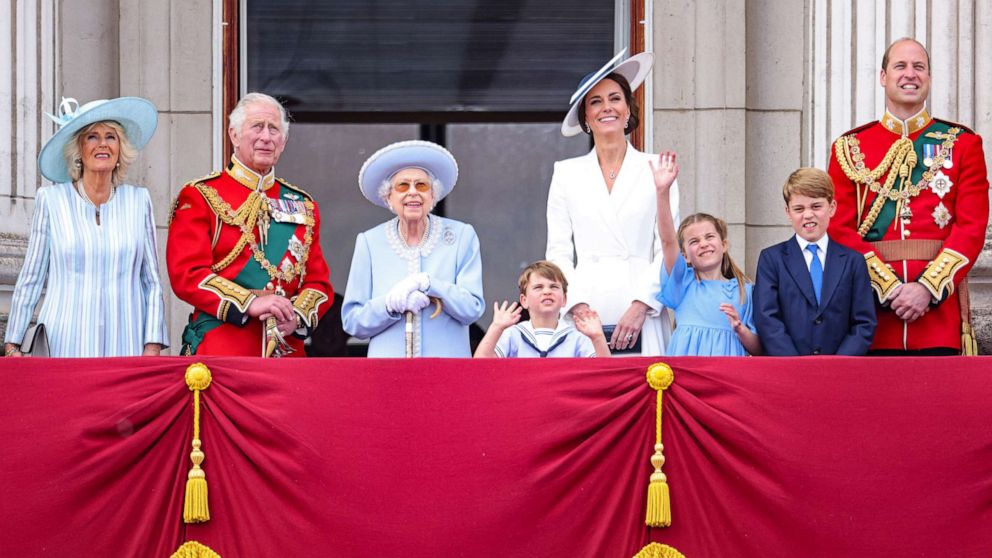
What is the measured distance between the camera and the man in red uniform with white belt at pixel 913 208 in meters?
5.96

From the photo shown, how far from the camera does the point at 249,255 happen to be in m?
6.11

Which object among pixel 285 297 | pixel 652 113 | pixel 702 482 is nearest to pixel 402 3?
pixel 652 113

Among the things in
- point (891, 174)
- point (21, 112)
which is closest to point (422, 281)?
point (891, 174)

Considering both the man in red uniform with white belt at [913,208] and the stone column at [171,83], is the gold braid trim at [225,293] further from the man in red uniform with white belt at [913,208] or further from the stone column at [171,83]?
the stone column at [171,83]

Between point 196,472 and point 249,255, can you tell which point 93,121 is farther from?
point 196,472

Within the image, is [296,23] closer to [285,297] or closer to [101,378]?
[285,297]

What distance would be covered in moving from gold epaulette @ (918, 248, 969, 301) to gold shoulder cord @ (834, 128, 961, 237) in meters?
0.29

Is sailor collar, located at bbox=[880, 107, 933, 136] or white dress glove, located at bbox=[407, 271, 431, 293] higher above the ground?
sailor collar, located at bbox=[880, 107, 933, 136]

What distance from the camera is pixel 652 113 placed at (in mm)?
8586

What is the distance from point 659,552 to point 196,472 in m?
1.54

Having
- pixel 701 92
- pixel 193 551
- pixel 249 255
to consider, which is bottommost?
pixel 193 551

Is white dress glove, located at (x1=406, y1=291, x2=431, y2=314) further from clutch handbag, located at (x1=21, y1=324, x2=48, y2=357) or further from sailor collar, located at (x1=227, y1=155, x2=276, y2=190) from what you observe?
clutch handbag, located at (x1=21, y1=324, x2=48, y2=357)

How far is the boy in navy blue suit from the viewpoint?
18.6 feet

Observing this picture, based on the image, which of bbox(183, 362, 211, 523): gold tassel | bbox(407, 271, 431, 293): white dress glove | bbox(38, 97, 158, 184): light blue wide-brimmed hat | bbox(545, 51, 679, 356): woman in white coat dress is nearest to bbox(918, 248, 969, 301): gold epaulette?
bbox(545, 51, 679, 356): woman in white coat dress
